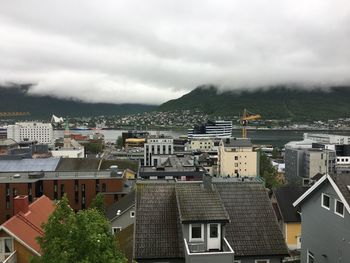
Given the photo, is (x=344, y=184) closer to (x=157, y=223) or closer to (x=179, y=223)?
(x=179, y=223)

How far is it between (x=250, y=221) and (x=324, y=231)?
10.2 ft

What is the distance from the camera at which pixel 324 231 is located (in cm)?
1638

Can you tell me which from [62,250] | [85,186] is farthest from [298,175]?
[62,250]


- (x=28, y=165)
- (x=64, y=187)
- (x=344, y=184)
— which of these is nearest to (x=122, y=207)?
(x=64, y=187)

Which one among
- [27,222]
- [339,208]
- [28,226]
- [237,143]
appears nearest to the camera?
[339,208]

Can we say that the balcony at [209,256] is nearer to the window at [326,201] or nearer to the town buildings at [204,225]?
the town buildings at [204,225]

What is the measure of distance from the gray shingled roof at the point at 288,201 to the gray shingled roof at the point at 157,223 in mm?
15437

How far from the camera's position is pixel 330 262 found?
15852mm

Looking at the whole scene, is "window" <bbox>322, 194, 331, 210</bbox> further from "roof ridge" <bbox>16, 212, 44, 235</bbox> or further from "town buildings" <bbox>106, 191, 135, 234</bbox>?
"town buildings" <bbox>106, 191, 135, 234</bbox>

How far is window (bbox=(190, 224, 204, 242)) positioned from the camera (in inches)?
600

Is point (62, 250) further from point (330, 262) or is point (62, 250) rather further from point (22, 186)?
point (22, 186)

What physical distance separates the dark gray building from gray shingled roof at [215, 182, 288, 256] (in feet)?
5.41

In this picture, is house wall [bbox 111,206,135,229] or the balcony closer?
the balcony

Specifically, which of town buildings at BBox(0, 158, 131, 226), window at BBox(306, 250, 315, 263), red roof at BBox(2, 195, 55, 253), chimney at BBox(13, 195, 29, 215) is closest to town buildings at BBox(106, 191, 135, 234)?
red roof at BBox(2, 195, 55, 253)
